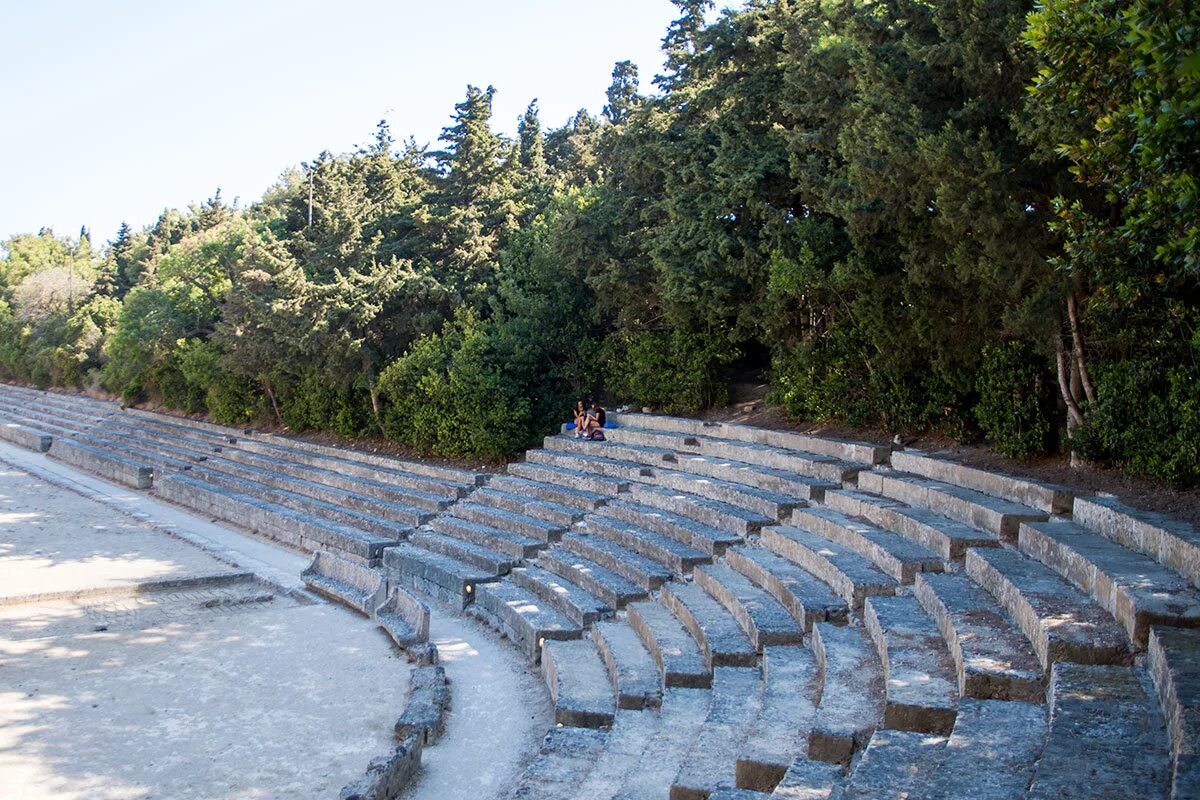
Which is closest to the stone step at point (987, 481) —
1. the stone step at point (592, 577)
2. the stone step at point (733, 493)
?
the stone step at point (733, 493)

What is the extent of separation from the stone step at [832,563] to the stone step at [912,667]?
0.32 metres

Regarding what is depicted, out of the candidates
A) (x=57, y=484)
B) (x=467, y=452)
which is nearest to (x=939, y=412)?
(x=467, y=452)

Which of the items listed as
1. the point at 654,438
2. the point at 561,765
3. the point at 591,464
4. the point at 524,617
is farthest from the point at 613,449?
the point at 561,765

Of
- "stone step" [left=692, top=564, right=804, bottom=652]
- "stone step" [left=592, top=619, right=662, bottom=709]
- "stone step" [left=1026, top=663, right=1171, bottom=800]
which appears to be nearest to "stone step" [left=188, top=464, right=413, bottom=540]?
"stone step" [left=592, top=619, right=662, bottom=709]

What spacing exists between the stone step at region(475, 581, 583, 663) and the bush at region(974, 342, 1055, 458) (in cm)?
551

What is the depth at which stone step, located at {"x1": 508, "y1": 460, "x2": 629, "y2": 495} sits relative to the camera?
1558 cm

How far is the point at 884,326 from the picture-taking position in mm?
13641

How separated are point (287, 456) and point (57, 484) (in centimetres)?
742

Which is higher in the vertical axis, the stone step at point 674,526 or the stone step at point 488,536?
the stone step at point 674,526

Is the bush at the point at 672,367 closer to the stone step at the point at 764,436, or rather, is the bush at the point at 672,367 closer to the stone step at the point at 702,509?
the stone step at the point at 764,436

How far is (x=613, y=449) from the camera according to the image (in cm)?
1728

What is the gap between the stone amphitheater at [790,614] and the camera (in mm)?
5117

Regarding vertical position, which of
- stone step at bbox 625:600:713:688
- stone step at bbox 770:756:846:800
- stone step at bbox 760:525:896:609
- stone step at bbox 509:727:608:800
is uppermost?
stone step at bbox 760:525:896:609

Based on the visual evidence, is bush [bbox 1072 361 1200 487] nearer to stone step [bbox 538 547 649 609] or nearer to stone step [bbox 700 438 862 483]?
stone step [bbox 700 438 862 483]
